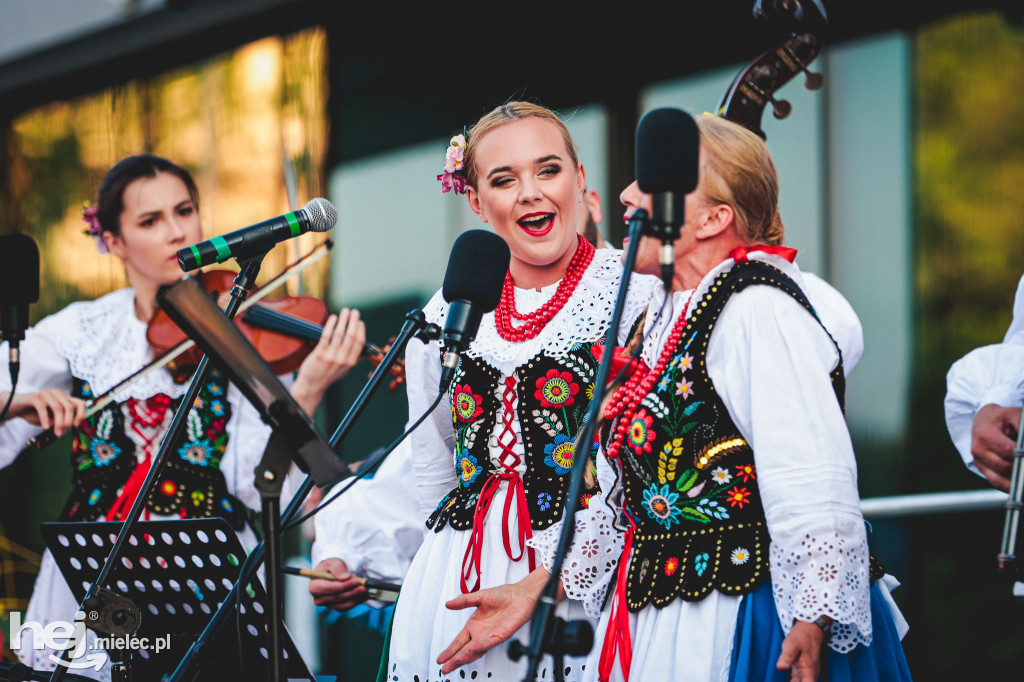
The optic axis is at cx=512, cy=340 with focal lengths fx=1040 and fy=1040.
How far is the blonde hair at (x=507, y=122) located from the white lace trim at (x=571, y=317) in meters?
0.29

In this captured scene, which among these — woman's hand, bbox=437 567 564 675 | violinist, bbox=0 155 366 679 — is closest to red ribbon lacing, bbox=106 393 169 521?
violinist, bbox=0 155 366 679

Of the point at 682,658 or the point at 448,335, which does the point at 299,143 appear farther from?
the point at 682,658

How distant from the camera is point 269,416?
157 centimetres

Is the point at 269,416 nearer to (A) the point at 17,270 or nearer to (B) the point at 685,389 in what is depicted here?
(B) the point at 685,389

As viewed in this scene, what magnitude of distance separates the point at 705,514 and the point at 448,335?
1.77ft

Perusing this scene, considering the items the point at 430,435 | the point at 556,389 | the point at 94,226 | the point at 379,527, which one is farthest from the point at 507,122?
the point at 94,226

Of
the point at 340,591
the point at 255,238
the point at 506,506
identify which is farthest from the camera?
the point at 340,591

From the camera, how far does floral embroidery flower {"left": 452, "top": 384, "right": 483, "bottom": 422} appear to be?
7.45 ft

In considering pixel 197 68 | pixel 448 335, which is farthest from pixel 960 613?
pixel 197 68

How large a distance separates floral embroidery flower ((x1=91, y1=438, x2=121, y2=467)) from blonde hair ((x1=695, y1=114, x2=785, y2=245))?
200 cm

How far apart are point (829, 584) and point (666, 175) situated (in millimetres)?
665

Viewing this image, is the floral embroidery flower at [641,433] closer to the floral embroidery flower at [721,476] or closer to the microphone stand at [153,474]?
the floral embroidery flower at [721,476]

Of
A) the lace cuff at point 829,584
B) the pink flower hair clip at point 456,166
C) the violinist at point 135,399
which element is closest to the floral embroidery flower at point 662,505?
the lace cuff at point 829,584

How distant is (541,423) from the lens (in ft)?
7.21
